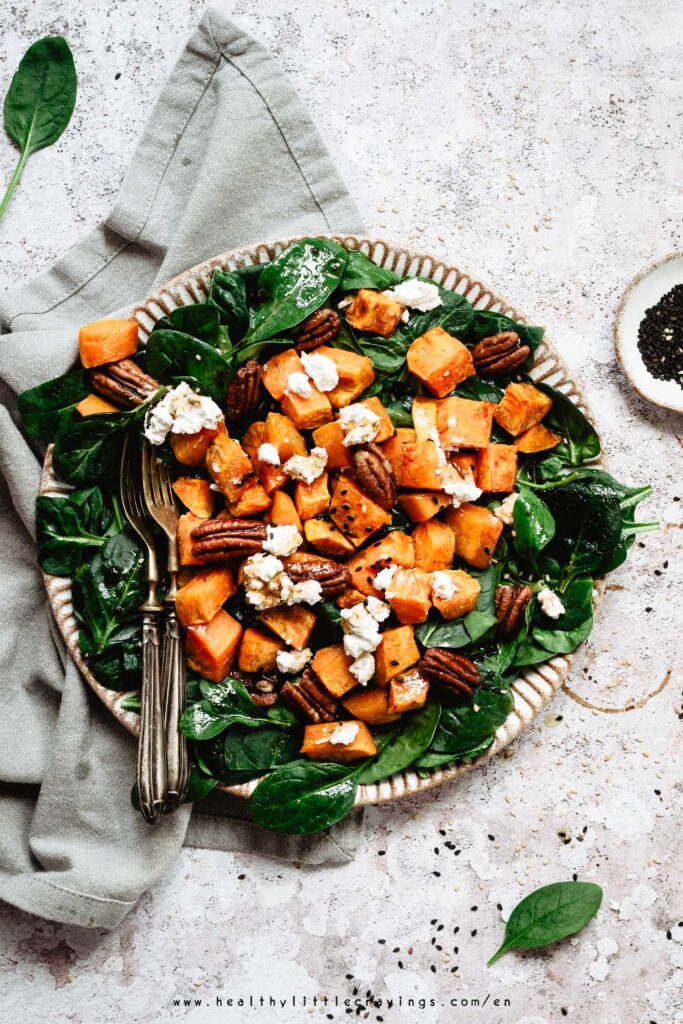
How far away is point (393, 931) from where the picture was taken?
7.75 ft

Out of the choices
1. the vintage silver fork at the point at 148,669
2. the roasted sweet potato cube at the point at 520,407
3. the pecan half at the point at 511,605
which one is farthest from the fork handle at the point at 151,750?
the roasted sweet potato cube at the point at 520,407

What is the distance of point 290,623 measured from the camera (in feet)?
6.86

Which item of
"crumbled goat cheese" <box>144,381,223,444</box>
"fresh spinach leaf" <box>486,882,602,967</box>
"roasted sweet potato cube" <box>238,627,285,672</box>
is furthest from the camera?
"fresh spinach leaf" <box>486,882,602,967</box>

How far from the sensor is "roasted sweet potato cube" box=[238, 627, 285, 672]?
2.11 meters

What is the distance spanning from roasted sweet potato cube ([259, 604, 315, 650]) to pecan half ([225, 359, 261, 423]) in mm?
505

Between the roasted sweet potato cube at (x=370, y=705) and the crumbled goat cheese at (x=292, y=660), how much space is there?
0.50 ft

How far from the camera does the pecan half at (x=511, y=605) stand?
7.06 ft

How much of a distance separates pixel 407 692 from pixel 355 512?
47cm

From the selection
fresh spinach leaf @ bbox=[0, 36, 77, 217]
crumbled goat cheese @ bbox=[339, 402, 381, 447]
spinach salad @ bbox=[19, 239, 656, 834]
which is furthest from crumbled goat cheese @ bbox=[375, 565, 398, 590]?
fresh spinach leaf @ bbox=[0, 36, 77, 217]

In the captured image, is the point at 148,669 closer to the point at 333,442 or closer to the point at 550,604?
the point at 333,442

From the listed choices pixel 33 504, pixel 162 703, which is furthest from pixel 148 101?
pixel 162 703

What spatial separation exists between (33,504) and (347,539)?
0.85 m

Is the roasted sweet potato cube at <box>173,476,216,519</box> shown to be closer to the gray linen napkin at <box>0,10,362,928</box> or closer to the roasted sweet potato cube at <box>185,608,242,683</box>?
the roasted sweet potato cube at <box>185,608,242,683</box>

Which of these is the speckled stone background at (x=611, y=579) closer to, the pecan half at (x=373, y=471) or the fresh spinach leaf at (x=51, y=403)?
A: the fresh spinach leaf at (x=51, y=403)
